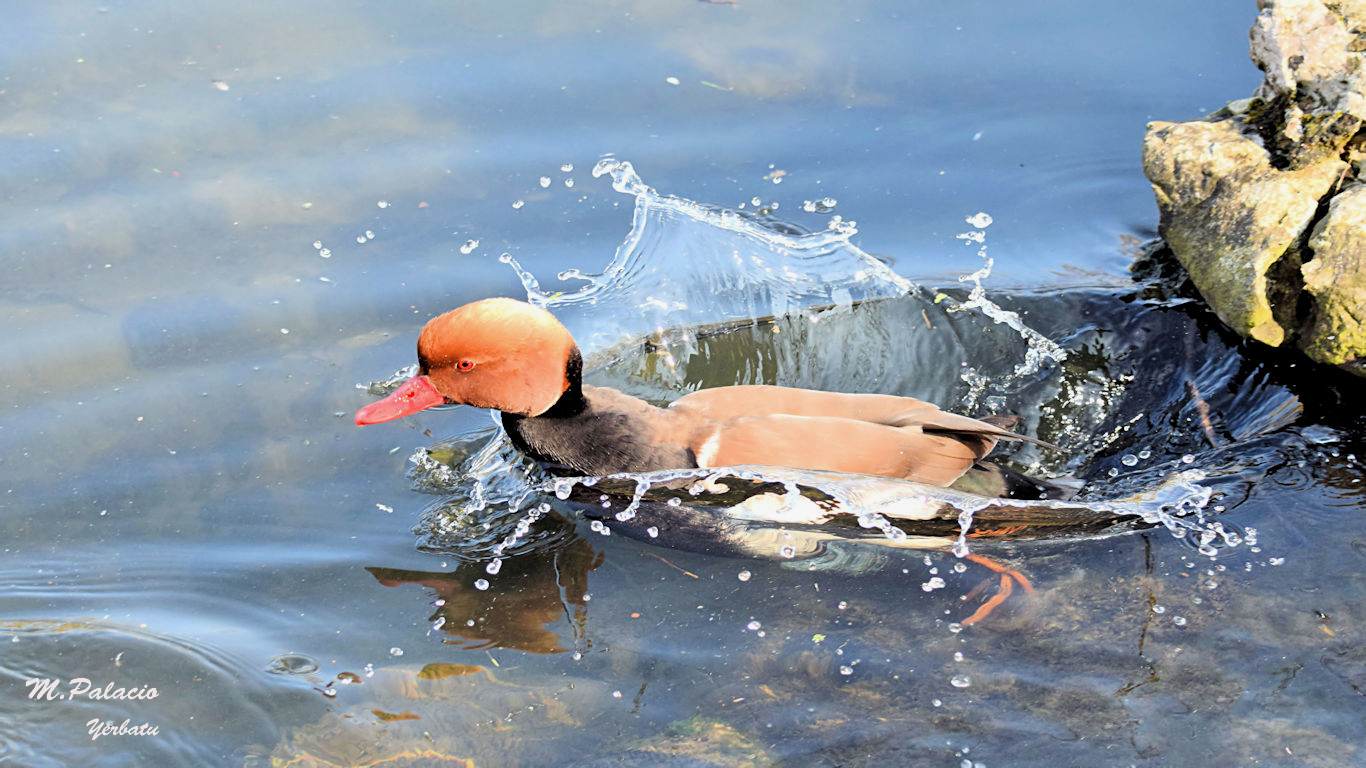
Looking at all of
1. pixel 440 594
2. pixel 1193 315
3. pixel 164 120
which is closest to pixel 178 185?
pixel 164 120

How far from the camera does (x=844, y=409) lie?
366 centimetres

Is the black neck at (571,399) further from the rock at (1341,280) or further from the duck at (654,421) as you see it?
the rock at (1341,280)

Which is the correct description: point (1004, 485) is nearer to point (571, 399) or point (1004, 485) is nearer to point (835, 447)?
point (835, 447)

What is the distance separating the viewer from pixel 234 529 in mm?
3578

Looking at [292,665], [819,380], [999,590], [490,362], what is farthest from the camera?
[819,380]

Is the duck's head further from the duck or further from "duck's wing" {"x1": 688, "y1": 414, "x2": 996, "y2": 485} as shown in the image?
"duck's wing" {"x1": 688, "y1": 414, "x2": 996, "y2": 485}

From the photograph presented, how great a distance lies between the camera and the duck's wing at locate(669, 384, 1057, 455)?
356 cm

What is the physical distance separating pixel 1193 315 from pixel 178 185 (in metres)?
4.68

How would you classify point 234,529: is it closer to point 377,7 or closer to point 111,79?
point 111,79

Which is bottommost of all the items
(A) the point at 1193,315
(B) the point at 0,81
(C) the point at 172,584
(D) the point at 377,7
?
(C) the point at 172,584

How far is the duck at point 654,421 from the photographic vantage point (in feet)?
11.2

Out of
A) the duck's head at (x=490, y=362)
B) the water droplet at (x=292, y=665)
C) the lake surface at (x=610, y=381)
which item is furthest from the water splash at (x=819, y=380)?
the water droplet at (x=292, y=665)

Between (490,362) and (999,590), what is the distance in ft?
5.79

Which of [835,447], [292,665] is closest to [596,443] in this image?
[835,447]
